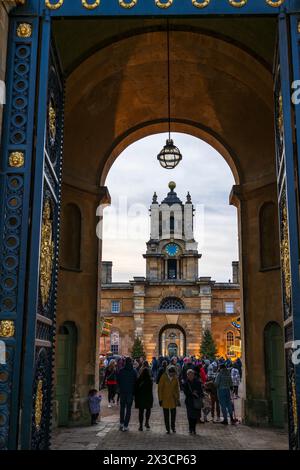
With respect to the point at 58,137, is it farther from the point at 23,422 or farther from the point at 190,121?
the point at 190,121

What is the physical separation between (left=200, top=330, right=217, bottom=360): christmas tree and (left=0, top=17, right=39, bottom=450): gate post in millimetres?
47590

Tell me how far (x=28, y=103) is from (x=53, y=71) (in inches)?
52.7

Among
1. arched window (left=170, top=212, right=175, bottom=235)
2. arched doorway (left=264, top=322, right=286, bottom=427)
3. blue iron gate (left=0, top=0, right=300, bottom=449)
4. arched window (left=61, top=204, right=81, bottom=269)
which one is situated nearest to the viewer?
blue iron gate (left=0, top=0, right=300, bottom=449)

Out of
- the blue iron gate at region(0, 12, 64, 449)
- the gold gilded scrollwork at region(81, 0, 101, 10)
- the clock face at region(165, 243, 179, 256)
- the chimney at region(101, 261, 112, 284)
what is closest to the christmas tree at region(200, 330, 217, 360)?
the clock face at region(165, 243, 179, 256)

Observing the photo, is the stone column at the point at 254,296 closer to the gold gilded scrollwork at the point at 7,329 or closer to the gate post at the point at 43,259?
the gate post at the point at 43,259

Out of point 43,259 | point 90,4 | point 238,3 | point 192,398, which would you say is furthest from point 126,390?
point 238,3

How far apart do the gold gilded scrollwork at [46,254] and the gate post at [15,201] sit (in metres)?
0.70

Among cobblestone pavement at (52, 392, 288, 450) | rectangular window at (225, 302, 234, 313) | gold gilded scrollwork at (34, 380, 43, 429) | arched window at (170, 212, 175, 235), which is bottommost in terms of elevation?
cobblestone pavement at (52, 392, 288, 450)

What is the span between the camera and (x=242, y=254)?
1480cm

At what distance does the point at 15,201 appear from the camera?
6855 mm

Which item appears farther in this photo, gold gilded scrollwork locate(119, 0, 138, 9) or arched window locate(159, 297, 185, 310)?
arched window locate(159, 297, 185, 310)

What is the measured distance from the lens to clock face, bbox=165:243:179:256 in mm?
63406

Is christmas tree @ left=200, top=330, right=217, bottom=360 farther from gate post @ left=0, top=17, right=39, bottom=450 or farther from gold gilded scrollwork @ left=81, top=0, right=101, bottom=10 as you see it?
gold gilded scrollwork @ left=81, top=0, right=101, bottom=10
